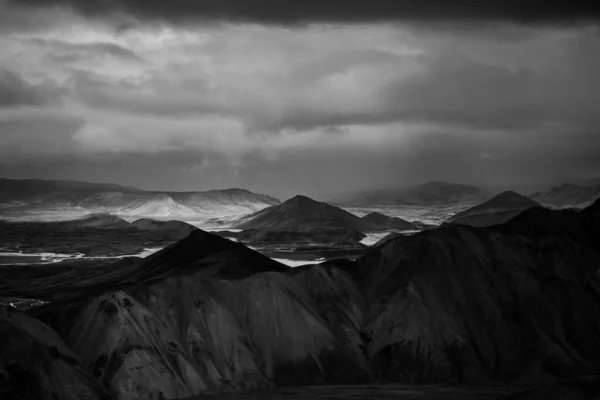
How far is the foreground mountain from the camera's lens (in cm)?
5959

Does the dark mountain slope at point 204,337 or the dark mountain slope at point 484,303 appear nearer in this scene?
the dark mountain slope at point 204,337

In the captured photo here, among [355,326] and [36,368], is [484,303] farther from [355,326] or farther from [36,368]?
[36,368]

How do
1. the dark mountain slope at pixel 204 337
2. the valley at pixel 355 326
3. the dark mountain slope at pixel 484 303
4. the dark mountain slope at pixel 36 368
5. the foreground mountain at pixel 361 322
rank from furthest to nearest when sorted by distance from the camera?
the dark mountain slope at pixel 484 303, the foreground mountain at pixel 361 322, the dark mountain slope at pixel 204 337, the valley at pixel 355 326, the dark mountain slope at pixel 36 368

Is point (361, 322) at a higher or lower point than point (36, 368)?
lower

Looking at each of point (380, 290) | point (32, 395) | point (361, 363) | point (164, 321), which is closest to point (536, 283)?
point (380, 290)

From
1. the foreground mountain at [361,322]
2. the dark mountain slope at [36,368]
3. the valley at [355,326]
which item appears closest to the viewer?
the dark mountain slope at [36,368]

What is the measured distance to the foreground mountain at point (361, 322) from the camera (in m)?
59.6

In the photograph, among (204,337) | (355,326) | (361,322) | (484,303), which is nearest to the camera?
(204,337)

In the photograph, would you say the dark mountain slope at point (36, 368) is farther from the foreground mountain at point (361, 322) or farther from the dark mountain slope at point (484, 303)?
the dark mountain slope at point (484, 303)

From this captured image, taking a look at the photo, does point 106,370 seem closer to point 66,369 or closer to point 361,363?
point 66,369

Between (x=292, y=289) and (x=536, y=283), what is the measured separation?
21469mm

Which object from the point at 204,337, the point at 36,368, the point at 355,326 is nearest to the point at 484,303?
the point at 355,326

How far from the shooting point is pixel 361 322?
74062 mm

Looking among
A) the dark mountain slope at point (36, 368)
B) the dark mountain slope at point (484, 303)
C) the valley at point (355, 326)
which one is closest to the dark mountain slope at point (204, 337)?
the valley at point (355, 326)
